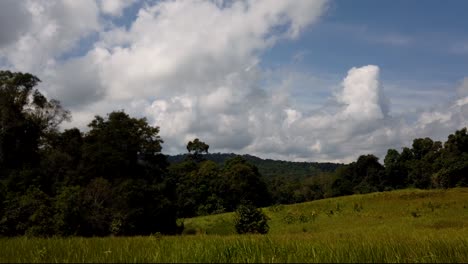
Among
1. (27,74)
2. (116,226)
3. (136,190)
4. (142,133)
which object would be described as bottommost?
(116,226)

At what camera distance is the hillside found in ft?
110

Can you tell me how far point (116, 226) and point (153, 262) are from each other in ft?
109

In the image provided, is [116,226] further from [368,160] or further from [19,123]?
[368,160]

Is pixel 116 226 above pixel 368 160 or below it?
below

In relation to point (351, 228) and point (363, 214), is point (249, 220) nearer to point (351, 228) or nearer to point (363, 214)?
point (351, 228)

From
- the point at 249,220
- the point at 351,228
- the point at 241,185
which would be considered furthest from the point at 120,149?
the point at 241,185

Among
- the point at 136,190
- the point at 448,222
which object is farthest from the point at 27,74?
Answer: the point at 448,222

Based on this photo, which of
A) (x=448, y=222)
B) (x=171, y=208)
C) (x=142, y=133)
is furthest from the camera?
(x=142, y=133)

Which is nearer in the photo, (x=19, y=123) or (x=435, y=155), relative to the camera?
(x=19, y=123)

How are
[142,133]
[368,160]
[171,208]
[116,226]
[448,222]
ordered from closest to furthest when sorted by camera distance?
[448,222] < [116,226] < [171,208] < [142,133] < [368,160]

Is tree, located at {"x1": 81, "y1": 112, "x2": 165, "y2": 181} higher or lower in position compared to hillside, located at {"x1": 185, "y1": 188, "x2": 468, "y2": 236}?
higher

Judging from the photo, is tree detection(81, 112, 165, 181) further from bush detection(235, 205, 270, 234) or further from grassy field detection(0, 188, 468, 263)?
bush detection(235, 205, 270, 234)

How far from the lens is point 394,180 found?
10531cm

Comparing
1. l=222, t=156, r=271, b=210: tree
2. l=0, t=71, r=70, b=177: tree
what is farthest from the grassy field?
l=222, t=156, r=271, b=210: tree
